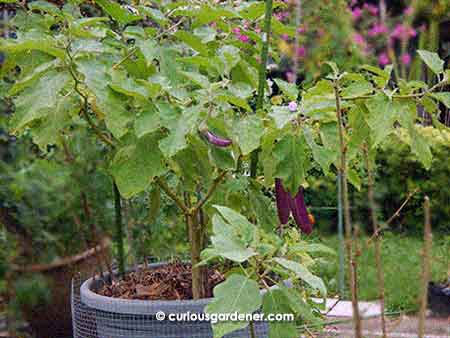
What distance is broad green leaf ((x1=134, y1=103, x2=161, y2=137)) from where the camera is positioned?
108 cm

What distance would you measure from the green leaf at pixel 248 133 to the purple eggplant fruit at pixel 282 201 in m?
0.18

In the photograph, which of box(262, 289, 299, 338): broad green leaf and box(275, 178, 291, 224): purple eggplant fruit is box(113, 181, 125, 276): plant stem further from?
box(262, 289, 299, 338): broad green leaf

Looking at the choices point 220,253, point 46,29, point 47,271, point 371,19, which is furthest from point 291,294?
point 371,19

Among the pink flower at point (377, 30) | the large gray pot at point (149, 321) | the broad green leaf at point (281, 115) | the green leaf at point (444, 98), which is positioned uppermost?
the pink flower at point (377, 30)

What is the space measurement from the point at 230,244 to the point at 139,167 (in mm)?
342

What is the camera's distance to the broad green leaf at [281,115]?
3.41 ft

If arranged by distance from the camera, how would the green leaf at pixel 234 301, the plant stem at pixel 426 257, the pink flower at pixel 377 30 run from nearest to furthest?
the plant stem at pixel 426 257 < the green leaf at pixel 234 301 < the pink flower at pixel 377 30

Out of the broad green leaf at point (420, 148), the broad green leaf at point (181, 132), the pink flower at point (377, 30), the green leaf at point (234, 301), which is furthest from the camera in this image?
the pink flower at point (377, 30)

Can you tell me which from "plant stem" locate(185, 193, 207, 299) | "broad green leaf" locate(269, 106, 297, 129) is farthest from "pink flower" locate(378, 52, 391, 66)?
"broad green leaf" locate(269, 106, 297, 129)

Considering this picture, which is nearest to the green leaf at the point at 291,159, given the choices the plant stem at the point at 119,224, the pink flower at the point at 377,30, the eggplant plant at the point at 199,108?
the eggplant plant at the point at 199,108

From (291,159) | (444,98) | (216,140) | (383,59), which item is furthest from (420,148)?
(383,59)

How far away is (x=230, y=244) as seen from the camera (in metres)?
0.86

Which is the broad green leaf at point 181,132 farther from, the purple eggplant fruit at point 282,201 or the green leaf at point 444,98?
the green leaf at point 444,98

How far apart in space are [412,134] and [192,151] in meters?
0.38
